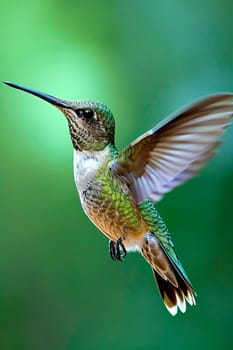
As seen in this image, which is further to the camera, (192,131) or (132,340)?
(132,340)

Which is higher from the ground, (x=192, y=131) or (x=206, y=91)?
(x=192, y=131)

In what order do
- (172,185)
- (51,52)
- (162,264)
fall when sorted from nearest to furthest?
1. (172,185)
2. (162,264)
3. (51,52)

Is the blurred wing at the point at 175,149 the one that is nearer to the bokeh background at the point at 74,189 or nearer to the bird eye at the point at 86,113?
the bird eye at the point at 86,113

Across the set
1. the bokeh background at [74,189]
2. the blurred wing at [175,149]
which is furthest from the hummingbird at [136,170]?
the bokeh background at [74,189]

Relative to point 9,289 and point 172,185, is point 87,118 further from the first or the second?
point 9,289

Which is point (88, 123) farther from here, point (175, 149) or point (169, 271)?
point (169, 271)

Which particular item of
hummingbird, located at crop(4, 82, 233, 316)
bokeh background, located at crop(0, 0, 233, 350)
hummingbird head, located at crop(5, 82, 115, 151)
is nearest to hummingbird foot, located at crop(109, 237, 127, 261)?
hummingbird, located at crop(4, 82, 233, 316)

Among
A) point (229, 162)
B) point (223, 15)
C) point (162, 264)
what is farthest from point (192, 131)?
point (223, 15)
